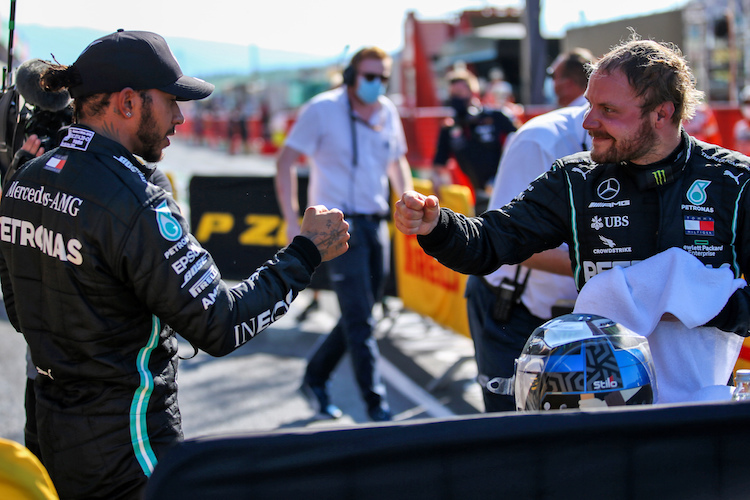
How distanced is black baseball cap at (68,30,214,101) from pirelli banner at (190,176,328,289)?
18.3ft

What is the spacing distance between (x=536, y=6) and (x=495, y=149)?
2222 mm

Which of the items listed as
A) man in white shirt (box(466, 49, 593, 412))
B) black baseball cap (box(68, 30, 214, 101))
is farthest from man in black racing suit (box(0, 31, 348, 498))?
man in white shirt (box(466, 49, 593, 412))

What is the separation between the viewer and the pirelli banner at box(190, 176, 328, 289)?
7855 mm

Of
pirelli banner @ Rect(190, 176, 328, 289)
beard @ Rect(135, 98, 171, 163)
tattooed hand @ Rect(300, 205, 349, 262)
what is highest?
beard @ Rect(135, 98, 171, 163)

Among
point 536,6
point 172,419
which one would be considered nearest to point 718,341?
point 172,419

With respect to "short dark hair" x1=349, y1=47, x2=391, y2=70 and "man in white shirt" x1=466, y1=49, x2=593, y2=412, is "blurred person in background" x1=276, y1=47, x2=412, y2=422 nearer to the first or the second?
"short dark hair" x1=349, y1=47, x2=391, y2=70

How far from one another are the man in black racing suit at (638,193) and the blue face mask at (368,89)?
2.84 m

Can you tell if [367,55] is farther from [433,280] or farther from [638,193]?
[638,193]

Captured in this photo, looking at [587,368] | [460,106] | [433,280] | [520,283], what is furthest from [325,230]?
[460,106]

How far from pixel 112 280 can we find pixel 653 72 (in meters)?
1.60

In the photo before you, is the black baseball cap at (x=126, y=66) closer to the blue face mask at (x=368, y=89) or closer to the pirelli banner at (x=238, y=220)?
the blue face mask at (x=368, y=89)

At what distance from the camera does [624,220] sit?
2.24m

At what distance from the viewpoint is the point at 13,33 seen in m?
2.99

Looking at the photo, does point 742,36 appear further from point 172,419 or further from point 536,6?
point 172,419
